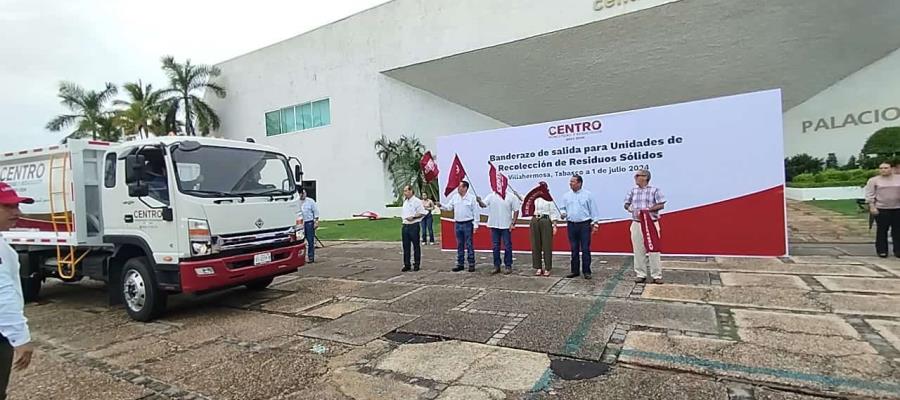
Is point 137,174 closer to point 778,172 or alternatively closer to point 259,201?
point 259,201

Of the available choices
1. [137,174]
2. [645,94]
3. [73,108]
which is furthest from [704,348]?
[73,108]

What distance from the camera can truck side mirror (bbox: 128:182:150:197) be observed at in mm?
5511

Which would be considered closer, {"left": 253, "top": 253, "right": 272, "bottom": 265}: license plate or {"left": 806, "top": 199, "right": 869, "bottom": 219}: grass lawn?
{"left": 253, "top": 253, "right": 272, "bottom": 265}: license plate

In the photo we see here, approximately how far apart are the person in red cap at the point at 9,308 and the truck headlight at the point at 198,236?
3044 mm

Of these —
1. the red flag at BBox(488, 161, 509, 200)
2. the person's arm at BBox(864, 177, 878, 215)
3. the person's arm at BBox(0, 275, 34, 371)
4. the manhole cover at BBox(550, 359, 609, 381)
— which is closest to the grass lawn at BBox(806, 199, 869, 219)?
the person's arm at BBox(864, 177, 878, 215)

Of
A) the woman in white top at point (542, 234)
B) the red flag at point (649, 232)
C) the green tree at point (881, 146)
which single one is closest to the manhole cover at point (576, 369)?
the red flag at point (649, 232)

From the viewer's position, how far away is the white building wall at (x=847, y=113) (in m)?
19.8

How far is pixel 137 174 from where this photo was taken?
5477 millimetres

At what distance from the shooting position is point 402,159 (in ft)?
75.6

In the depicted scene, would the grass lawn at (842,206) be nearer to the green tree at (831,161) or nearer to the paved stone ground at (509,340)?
the green tree at (831,161)

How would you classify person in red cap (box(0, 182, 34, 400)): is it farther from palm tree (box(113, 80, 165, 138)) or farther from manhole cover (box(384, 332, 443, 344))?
palm tree (box(113, 80, 165, 138))

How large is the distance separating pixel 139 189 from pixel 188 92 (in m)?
27.3

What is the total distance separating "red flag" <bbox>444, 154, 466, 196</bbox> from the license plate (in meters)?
5.09

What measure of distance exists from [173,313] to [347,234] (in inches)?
407
